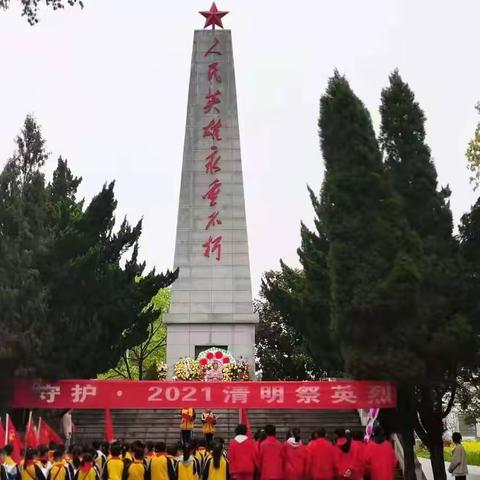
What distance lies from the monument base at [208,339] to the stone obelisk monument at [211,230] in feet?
0.09

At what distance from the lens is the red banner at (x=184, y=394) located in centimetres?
1209

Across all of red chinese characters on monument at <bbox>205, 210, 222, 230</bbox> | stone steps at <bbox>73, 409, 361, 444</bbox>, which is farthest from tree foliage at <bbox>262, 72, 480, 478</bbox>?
red chinese characters on monument at <bbox>205, 210, 222, 230</bbox>

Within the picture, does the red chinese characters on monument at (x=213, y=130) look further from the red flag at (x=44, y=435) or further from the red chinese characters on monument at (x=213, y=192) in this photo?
the red flag at (x=44, y=435)

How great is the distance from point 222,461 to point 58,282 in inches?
264

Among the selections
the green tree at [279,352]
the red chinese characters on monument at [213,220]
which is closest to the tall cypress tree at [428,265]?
the red chinese characters on monument at [213,220]

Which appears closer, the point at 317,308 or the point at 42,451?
the point at 42,451

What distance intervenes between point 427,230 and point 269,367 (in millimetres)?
16698

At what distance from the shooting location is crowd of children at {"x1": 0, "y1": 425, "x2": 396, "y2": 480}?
8422mm

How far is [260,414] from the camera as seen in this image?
1653cm

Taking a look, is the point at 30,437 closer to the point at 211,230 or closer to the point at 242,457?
the point at 242,457

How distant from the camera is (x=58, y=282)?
14.3m

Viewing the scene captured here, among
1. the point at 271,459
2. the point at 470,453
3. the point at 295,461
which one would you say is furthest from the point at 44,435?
the point at 470,453

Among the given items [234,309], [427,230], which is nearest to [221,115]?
[234,309]

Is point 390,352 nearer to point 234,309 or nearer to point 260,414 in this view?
point 260,414
